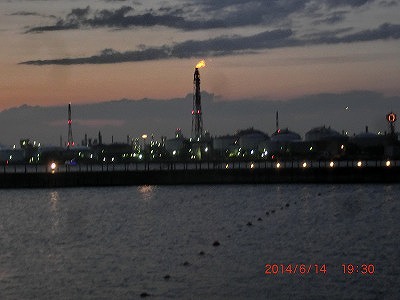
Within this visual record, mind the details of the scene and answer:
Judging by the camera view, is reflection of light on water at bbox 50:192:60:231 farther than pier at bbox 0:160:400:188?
No

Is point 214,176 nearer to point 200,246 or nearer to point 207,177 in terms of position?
point 207,177

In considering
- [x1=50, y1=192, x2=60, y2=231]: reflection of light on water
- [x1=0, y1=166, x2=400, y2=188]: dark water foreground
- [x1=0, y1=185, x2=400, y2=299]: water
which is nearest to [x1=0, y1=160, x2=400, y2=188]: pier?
[x1=0, y1=166, x2=400, y2=188]: dark water foreground

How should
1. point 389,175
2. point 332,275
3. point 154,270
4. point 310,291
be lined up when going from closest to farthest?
point 310,291 → point 332,275 → point 154,270 → point 389,175

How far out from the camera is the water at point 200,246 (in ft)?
160

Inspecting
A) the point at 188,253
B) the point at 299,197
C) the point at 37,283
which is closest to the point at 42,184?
the point at 299,197

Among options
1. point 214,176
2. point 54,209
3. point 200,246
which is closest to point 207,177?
point 214,176

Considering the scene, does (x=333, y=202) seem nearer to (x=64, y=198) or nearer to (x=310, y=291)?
(x=64, y=198)

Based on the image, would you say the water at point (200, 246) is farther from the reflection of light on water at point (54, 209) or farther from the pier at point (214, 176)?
the pier at point (214, 176)

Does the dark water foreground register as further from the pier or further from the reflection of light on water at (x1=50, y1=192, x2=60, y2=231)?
the reflection of light on water at (x1=50, y1=192, x2=60, y2=231)

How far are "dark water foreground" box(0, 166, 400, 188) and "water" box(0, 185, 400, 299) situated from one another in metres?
11.6

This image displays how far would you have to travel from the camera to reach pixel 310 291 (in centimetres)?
4678

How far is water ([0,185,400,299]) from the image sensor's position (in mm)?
48750

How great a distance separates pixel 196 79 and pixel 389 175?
227 ft

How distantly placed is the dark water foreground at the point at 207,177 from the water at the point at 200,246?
Result: 11.6 m
